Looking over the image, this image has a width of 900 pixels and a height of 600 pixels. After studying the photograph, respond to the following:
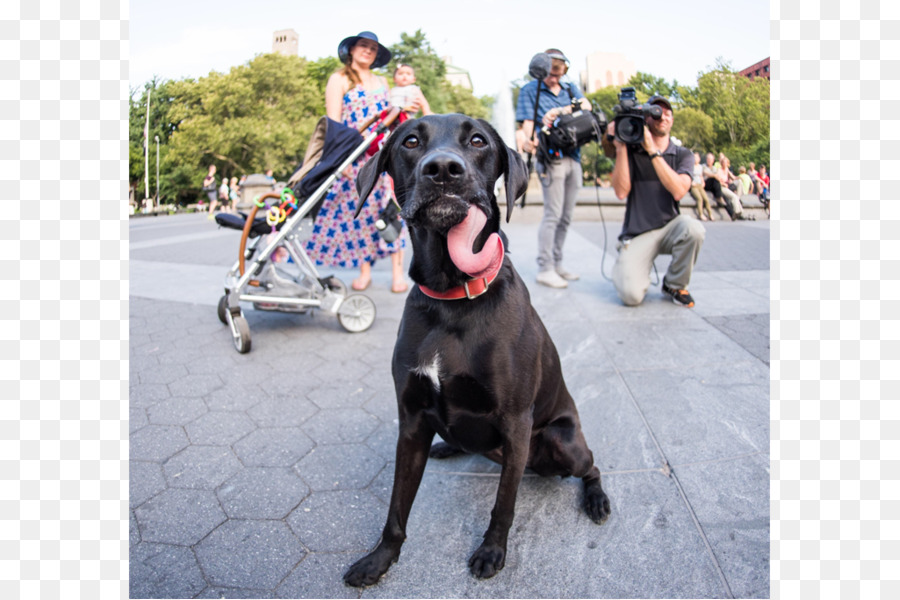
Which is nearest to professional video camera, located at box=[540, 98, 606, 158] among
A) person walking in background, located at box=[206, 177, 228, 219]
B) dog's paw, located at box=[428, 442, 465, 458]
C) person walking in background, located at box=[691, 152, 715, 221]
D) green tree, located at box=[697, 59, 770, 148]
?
person walking in background, located at box=[691, 152, 715, 221]

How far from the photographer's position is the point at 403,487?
1.92 metres

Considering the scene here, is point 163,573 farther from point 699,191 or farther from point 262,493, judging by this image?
point 699,191

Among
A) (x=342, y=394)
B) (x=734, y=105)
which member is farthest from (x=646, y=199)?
(x=342, y=394)

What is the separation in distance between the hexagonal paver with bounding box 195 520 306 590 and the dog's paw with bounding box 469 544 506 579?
2.04 feet

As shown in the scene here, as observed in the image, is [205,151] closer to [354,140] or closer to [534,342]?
[354,140]

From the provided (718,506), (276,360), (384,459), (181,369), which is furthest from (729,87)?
(181,369)

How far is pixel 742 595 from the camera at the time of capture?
1692mm

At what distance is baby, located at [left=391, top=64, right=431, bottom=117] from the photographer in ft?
15.8

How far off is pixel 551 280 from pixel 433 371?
421 cm

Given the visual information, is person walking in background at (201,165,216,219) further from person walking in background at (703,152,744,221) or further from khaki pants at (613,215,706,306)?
person walking in background at (703,152,744,221)

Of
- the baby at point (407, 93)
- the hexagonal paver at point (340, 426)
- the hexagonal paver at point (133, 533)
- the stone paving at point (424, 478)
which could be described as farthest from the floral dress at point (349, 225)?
the hexagonal paver at point (133, 533)

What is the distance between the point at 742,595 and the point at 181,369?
3.44m

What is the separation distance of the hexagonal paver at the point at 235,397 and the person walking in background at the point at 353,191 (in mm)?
2034

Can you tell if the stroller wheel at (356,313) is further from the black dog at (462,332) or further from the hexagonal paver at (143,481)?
the black dog at (462,332)
